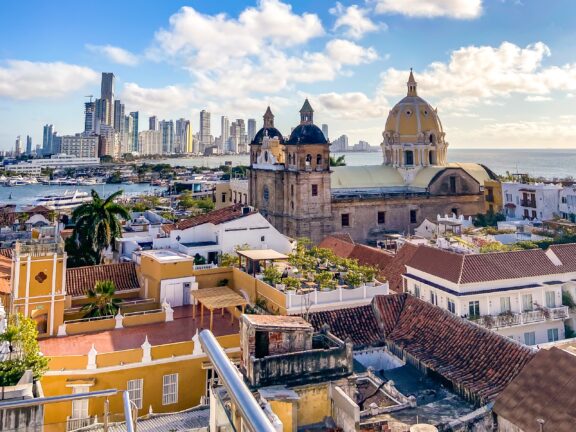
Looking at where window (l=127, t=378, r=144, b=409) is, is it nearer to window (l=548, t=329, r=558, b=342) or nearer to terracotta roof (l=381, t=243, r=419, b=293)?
terracotta roof (l=381, t=243, r=419, b=293)

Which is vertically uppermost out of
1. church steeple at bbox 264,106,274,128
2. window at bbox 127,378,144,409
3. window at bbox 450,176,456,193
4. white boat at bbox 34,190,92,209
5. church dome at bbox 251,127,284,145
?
church steeple at bbox 264,106,274,128

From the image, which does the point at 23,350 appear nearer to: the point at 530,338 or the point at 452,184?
the point at 530,338

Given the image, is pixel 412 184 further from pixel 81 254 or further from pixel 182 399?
pixel 182 399

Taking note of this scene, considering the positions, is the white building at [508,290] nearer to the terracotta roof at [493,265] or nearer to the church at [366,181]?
the terracotta roof at [493,265]

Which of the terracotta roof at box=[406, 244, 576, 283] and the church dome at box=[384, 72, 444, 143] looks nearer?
the terracotta roof at box=[406, 244, 576, 283]

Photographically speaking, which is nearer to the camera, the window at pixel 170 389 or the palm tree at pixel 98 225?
the window at pixel 170 389

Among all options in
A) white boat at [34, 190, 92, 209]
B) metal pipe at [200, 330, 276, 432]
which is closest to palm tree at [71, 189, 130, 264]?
metal pipe at [200, 330, 276, 432]

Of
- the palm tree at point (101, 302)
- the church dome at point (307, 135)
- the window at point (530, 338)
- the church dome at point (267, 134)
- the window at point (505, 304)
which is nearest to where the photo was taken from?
the window at point (530, 338)

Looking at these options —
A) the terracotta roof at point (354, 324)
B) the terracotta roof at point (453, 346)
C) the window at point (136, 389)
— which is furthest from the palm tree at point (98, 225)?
the terracotta roof at point (453, 346)

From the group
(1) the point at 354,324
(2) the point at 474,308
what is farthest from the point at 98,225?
(2) the point at 474,308
